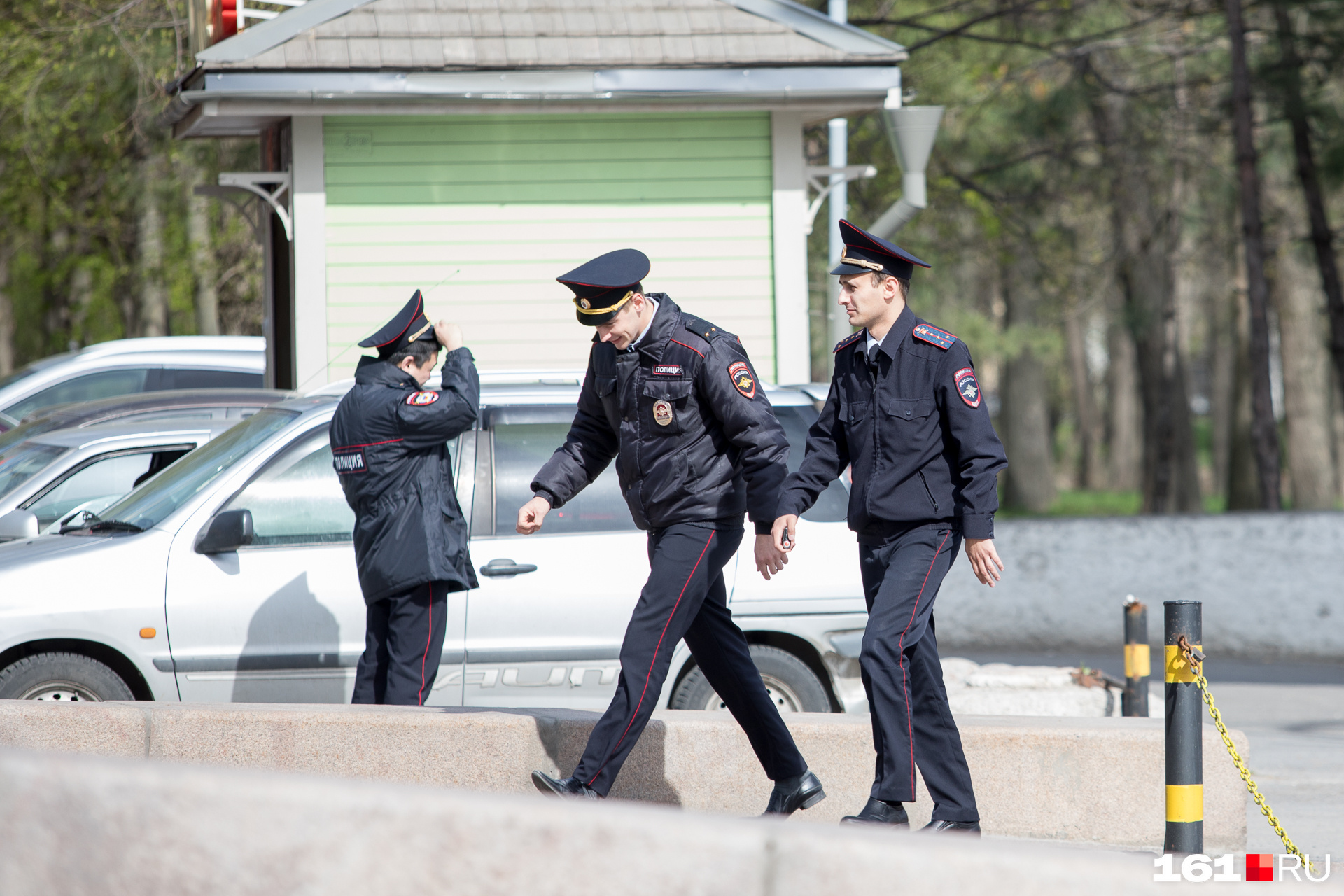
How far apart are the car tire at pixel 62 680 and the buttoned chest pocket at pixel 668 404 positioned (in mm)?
2726

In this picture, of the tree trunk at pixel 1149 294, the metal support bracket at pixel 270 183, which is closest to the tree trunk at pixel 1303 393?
the tree trunk at pixel 1149 294

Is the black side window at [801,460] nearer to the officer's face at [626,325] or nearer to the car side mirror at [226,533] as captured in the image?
the officer's face at [626,325]

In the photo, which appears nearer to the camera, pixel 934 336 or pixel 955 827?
pixel 955 827

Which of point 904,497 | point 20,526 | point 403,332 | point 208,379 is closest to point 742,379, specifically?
point 904,497

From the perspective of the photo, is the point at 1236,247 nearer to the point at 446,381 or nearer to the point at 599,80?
the point at 599,80

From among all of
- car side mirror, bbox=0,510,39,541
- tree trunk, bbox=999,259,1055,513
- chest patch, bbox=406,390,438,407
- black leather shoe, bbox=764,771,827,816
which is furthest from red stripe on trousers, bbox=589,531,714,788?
tree trunk, bbox=999,259,1055,513

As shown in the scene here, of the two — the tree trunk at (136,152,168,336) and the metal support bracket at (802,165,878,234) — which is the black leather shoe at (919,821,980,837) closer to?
the metal support bracket at (802,165,878,234)

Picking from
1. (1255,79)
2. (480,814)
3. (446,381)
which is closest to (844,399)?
(446,381)

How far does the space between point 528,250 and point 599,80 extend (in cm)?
134

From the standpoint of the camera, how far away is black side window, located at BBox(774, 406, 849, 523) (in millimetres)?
6656

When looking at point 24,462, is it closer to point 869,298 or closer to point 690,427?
point 690,427

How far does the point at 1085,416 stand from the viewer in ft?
130

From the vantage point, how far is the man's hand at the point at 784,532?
4543 millimetres

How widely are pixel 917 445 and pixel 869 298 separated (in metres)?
0.49
